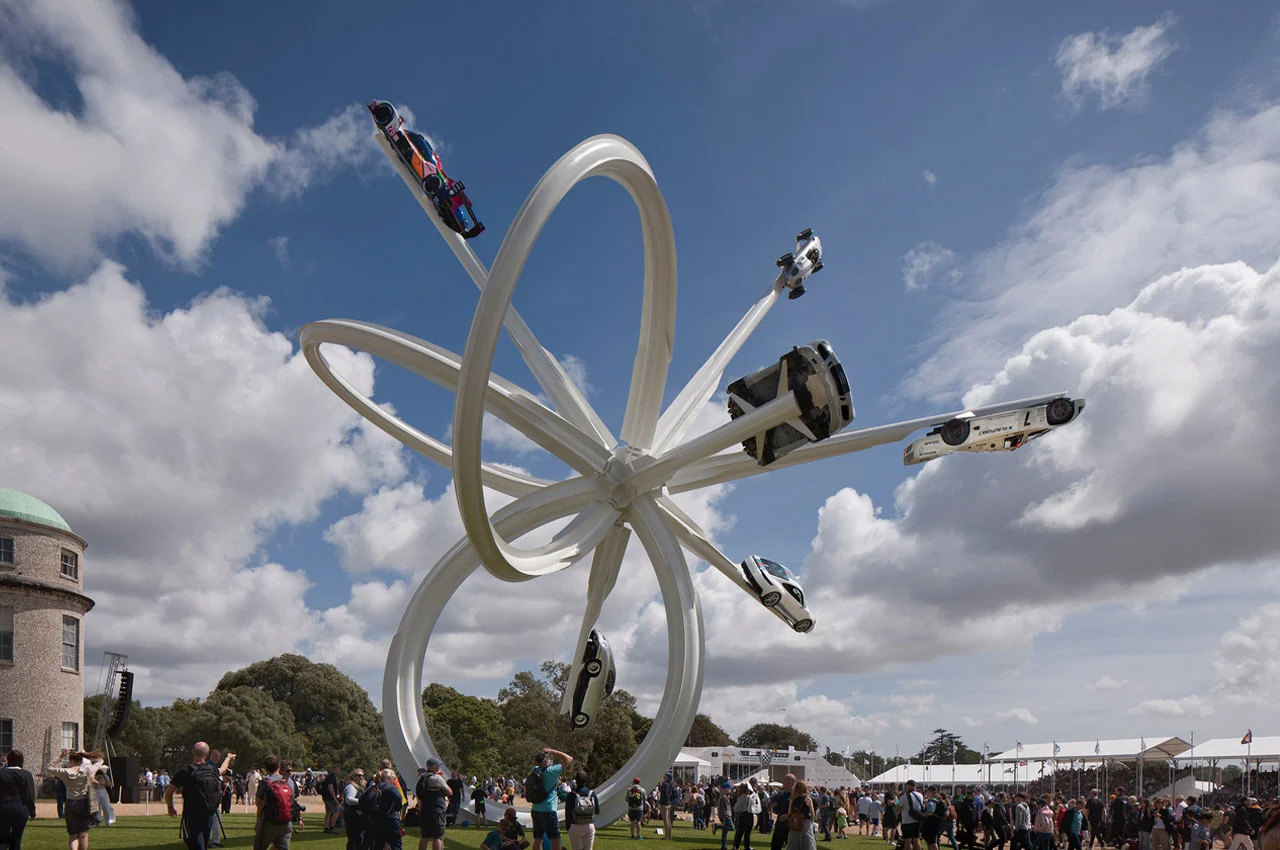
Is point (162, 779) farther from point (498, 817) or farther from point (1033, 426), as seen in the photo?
point (1033, 426)

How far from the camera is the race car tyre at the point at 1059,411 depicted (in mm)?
19219

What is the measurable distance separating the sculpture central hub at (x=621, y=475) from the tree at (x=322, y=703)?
57.0 m

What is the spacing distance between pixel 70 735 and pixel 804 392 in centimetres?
3823

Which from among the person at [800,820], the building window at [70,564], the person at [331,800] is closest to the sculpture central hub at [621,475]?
the person at [331,800]

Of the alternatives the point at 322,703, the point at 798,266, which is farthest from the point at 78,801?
the point at 322,703

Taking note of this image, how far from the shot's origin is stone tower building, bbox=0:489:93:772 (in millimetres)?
39938

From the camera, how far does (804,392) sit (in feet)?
54.7

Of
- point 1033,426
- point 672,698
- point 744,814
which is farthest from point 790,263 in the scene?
point 744,814

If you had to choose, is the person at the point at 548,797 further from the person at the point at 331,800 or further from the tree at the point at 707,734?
the tree at the point at 707,734

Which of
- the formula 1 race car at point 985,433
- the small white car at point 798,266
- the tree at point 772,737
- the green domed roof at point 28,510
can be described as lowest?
the tree at point 772,737

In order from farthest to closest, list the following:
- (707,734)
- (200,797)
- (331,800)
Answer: (707,734) → (331,800) → (200,797)

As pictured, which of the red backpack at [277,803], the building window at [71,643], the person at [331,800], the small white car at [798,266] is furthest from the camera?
the building window at [71,643]

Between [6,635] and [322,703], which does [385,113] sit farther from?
[322,703]

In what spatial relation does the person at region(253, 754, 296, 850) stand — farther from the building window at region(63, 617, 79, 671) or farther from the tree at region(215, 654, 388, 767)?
the tree at region(215, 654, 388, 767)
